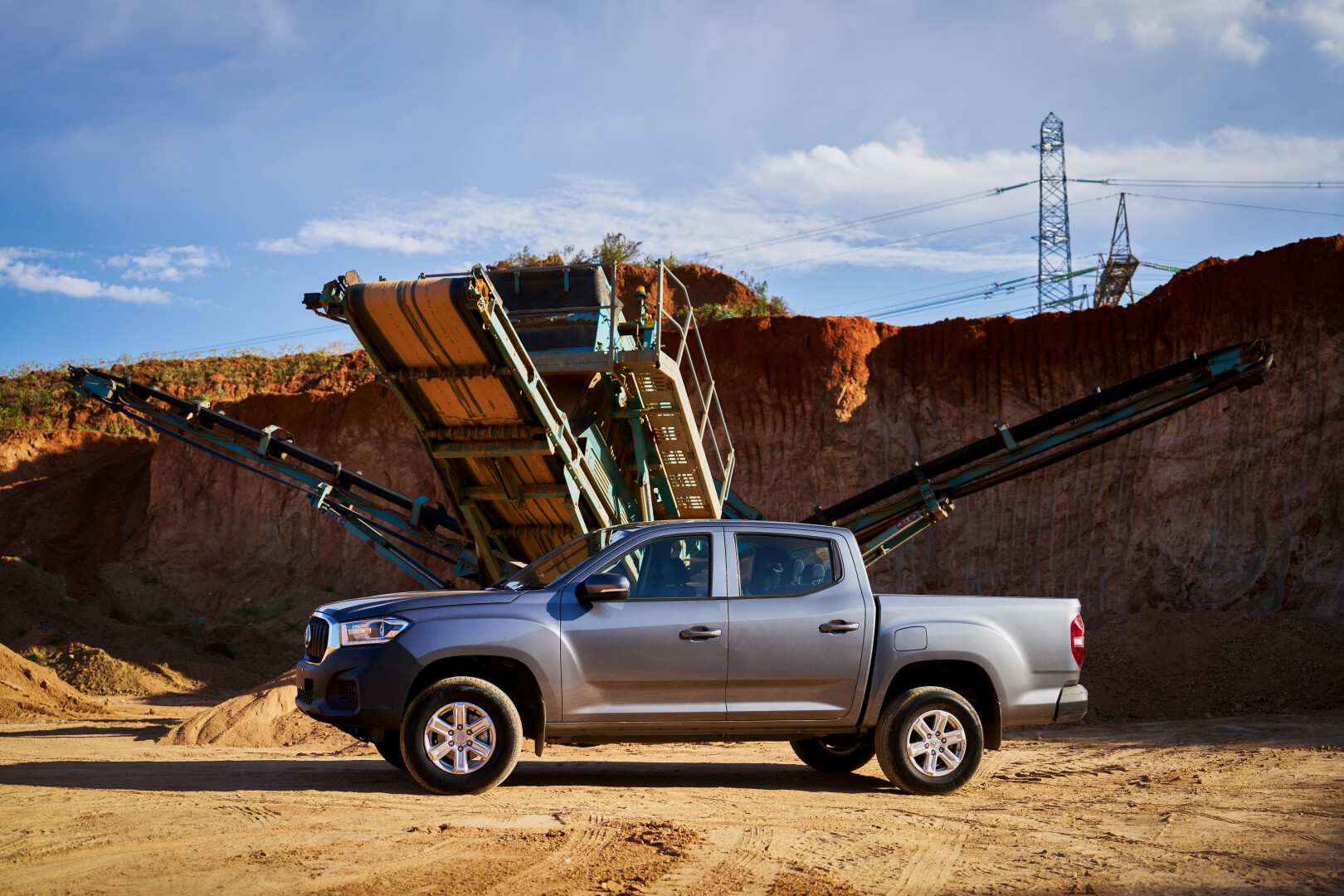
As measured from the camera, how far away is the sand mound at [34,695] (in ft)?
44.7

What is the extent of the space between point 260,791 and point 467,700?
5.59 feet

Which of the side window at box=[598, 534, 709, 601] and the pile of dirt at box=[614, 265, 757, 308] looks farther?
the pile of dirt at box=[614, 265, 757, 308]

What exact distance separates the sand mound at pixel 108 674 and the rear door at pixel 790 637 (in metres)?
13.4

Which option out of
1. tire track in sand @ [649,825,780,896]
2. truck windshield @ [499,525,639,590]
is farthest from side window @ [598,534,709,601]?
tire track in sand @ [649,825,780,896]

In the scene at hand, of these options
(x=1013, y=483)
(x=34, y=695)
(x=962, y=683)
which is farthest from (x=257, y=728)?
(x=1013, y=483)

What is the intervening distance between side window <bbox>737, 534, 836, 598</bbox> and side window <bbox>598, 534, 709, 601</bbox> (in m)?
0.29

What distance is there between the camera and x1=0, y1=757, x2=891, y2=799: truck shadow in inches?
296

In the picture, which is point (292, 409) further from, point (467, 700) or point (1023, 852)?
point (1023, 852)

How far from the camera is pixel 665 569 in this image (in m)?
7.36

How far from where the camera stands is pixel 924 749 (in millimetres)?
7484

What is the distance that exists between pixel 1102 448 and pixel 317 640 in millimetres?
18278

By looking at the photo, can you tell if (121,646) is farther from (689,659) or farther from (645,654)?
(689,659)

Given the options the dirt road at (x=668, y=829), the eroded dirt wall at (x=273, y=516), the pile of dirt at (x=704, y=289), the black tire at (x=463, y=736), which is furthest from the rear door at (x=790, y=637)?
the pile of dirt at (x=704, y=289)

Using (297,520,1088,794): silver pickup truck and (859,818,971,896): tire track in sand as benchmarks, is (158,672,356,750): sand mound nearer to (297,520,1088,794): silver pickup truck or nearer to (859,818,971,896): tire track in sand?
(297,520,1088,794): silver pickup truck
